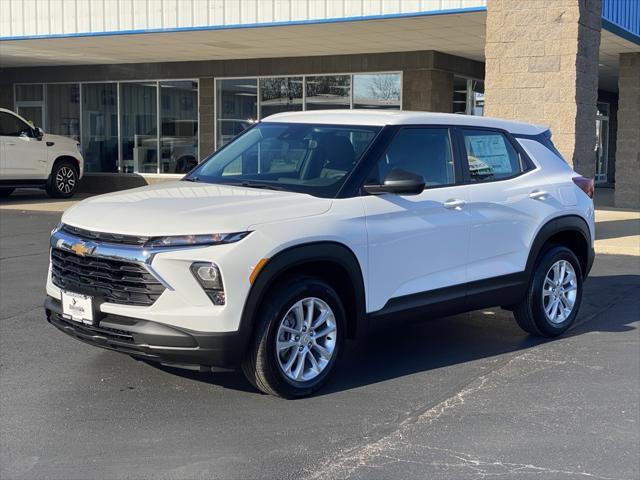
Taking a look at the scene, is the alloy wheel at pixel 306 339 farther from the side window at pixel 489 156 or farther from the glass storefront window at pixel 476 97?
the glass storefront window at pixel 476 97

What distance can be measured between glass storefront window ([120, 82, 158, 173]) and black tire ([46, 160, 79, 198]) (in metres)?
2.42

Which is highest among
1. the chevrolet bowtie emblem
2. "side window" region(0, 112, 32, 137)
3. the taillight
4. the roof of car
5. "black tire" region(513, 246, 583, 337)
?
"side window" region(0, 112, 32, 137)

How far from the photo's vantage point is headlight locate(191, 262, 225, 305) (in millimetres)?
4859

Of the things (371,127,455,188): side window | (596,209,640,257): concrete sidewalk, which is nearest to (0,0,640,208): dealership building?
(596,209,640,257): concrete sidewalk

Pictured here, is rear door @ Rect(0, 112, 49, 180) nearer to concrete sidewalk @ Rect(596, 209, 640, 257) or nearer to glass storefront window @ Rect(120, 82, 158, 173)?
glass storefront window @ Rect(120, 82, 158, 173)

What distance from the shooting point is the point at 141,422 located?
4.93 metres

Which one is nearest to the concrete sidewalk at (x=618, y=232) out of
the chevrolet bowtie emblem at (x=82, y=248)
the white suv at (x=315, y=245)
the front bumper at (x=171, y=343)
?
the white suv at (x=315, y=245)

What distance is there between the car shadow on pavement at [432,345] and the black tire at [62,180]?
567 inches

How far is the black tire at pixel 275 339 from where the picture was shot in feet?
16.8

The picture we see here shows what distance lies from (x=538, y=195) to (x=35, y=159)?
1518 cm

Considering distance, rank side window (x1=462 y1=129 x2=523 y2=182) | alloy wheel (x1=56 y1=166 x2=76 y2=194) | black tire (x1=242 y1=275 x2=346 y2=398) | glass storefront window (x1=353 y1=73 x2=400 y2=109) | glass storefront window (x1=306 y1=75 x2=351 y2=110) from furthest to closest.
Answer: alloy wheel (x1=56 y1=166 x2=76 y2=194), glass storefront window (x1=306 y1=75 x2=351 y2=110), glass storefront window (x1=353 y1=73 x2=400 y2=109), side window (x1=462 y1=129 x2=523 y2=182), black tire (x1=242 y1=275 x2=346 y2=398)

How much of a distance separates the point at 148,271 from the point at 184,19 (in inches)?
456

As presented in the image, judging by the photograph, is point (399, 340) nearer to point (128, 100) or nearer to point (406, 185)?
point (406, 185)

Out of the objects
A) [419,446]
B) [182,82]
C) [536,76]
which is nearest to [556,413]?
[419,446]
